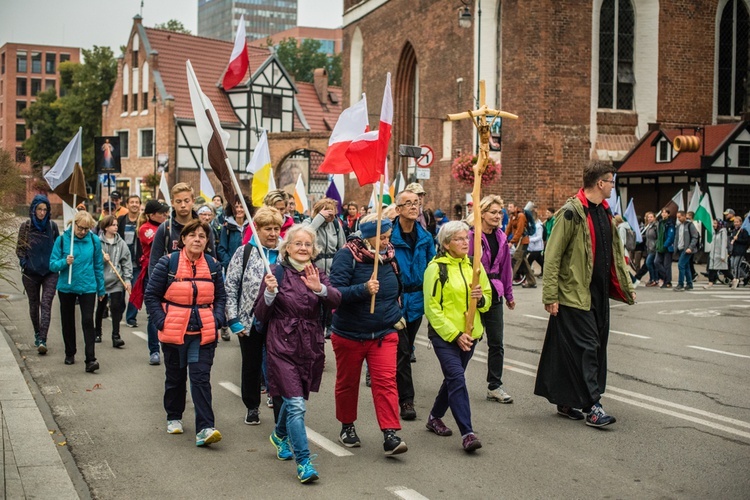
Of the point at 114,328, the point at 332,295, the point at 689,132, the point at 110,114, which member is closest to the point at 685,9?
the point at 689,132

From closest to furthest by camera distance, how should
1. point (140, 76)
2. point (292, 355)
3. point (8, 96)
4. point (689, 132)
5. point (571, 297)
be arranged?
point (292, 355) < point (571, 297) < point (689, 132) < point (140, 76) < point (8, 96)

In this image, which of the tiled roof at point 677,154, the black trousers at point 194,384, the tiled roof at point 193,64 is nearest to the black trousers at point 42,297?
the black trousers at point 194,384

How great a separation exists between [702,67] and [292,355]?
102 feet

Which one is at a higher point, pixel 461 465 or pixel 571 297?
pixel 571 297

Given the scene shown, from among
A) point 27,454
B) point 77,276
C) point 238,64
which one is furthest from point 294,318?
point 77,276

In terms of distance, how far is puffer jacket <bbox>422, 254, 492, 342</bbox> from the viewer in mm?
6922

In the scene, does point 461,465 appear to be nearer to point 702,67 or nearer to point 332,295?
point 332,295

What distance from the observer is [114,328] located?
1164cm

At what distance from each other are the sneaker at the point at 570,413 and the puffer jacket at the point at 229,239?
15.9 feet

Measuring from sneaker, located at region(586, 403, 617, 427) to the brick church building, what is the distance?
2321cm

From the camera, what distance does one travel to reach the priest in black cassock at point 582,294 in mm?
7570

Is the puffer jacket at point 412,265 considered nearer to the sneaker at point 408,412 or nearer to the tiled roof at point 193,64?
the sneaker at point 408,412

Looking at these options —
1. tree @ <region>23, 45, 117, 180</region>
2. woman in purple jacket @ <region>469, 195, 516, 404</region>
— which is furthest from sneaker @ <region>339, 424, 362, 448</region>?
tree @ <region>23, 45, 117, 180</region>

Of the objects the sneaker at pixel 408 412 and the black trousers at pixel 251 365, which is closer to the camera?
the black trousers at pixel 251 365
